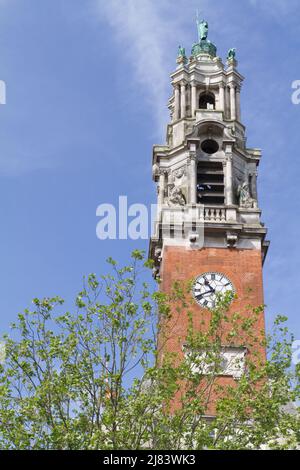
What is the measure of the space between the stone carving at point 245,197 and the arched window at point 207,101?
7.10 meters

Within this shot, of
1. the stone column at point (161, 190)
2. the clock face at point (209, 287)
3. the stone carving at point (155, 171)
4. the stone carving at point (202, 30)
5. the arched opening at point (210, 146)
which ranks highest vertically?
the stone carving at point (202, 30)

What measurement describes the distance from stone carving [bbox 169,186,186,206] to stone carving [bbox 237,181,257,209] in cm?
295

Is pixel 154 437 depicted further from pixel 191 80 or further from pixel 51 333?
pixel 191 80

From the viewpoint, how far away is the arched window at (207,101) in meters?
52.2

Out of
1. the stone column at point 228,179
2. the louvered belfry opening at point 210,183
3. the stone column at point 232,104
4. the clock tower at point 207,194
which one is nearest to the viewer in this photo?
the clock tower at point 207,194

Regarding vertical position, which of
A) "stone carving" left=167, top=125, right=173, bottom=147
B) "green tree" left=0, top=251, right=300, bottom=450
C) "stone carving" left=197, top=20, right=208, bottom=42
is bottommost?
"green tree" left=0, top=251, right=300, bottom=450

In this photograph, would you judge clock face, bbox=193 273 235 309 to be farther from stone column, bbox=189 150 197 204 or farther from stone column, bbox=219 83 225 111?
stone column, bbox=219 83 225 111

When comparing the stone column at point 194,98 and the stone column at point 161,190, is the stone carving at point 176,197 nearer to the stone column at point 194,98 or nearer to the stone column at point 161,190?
the stone column at point 161,190

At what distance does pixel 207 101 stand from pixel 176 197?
359 inches

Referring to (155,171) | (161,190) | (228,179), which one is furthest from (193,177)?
(155,171)

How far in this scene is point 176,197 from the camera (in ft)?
151

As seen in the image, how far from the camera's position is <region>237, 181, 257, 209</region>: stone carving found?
46.1 metres

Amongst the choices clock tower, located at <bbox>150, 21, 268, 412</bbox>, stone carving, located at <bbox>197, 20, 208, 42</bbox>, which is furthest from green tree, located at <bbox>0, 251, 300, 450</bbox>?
stone carving, located at <bbox>197, 20, 208, 42</bbox>

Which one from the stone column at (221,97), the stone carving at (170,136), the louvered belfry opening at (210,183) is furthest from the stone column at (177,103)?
the louvered belfry opening at (210,183)
